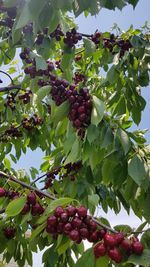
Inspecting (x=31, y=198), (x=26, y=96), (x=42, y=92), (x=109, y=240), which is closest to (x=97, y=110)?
(x=42, y=92)

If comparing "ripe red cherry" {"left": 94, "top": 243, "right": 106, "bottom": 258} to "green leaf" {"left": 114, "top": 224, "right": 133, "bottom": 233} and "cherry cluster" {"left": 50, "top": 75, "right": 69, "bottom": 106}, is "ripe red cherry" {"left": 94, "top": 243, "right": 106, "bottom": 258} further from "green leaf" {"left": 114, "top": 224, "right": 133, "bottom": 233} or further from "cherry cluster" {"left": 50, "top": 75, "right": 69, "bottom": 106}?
"cherry cluster" {"left": 50, "top": 75, "right": 69, "bottom": 106}

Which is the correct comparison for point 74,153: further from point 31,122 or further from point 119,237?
point 31,122

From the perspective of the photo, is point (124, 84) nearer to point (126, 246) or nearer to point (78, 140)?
point (78, 140)

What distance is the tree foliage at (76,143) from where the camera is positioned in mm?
2152

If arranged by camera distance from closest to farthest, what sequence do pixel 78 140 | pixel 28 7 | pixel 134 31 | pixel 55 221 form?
1. pixel 55 221
2. pixel 28 7
3. pixel 78 140
4. pixel 134 31

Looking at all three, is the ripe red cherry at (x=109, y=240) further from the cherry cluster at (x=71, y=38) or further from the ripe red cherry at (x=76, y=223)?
the cherry cluster at (x=71, y=38)

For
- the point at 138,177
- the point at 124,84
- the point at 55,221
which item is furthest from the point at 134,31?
the point at 55,221

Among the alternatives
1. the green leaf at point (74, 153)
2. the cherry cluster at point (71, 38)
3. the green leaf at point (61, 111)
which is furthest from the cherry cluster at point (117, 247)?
the cherry cluster at point (71, 38)

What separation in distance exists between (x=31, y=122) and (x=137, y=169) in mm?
2810

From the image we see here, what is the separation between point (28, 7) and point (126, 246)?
140 cm

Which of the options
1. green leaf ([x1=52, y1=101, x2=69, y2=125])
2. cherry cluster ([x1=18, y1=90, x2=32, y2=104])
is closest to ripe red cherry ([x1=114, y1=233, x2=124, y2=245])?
green leaf ([x1=52, y1=101, x2=69, y2=125])

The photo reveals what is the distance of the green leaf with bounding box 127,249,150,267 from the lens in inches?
72.1

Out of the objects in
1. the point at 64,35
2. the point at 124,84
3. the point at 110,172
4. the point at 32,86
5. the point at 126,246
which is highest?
the point at 64,35

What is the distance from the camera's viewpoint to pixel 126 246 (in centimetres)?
199
